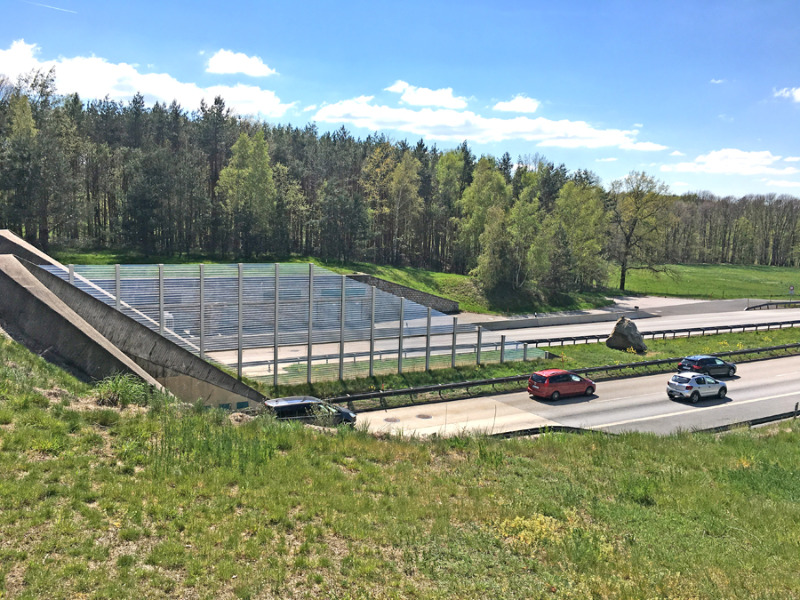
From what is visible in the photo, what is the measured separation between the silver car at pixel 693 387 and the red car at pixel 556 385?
365 cm

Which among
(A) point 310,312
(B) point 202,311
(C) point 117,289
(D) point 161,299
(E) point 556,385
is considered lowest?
(E) point 556,385

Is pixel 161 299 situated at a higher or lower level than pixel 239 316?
higher

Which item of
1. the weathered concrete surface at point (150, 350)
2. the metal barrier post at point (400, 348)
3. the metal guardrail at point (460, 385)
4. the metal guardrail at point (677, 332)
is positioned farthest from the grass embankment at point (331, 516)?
the metal guardrail at point (677, 332)

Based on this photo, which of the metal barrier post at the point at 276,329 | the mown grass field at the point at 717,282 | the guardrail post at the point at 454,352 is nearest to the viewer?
the metal barrier post at the point at 276,329

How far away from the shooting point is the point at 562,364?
29828 mm

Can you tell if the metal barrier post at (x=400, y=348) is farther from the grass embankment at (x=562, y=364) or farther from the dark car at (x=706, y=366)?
the dark car at (x=706, y=366)

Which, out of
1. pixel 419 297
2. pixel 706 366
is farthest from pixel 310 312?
pixel 419 297

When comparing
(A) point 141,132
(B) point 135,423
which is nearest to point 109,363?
(B) point 135,423

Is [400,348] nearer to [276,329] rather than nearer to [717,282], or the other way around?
[276,329]

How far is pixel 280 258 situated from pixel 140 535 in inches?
1991

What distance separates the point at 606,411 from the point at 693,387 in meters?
4.75

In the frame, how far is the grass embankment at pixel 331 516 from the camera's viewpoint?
6.61 m

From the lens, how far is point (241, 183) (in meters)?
53.4

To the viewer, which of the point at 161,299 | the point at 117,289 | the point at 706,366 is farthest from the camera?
the point at 706,366
